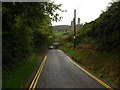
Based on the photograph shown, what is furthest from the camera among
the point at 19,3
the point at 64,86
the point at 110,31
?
the point at 110,31

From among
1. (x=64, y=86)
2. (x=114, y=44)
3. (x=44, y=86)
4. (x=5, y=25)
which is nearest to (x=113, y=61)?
(x=114, y=44)

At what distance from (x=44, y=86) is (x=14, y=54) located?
688 cm

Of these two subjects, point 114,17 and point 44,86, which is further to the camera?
point 114,17

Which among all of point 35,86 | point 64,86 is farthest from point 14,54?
point 64,86

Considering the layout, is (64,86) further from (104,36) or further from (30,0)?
(104,36)

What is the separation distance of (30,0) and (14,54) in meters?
5.93

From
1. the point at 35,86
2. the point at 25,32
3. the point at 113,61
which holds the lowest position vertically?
the point at 35,86

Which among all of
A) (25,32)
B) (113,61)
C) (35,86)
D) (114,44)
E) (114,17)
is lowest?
(35,86)

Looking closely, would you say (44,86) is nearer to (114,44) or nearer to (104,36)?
(114,44)

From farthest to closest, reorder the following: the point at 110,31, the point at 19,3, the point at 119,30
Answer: the point at 110,31 → the point at 119,30 → the point at 19,3

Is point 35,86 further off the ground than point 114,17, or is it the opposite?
point 114,17

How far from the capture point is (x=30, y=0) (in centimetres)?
1141

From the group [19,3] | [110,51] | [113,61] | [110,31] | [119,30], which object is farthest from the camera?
[110,31]

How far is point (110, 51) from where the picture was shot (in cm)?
1600
